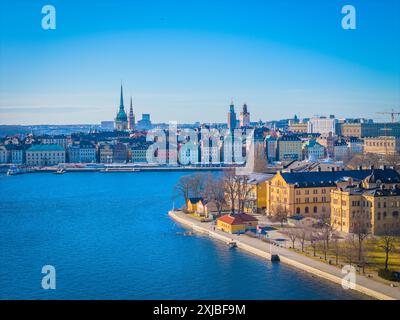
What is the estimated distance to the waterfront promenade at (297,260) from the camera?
357 inches

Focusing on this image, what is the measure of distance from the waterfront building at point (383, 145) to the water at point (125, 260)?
16.8 meters

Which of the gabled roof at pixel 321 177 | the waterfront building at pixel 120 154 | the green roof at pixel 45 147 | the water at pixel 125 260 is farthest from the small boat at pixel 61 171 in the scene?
the gabled roof at pixel 321 177

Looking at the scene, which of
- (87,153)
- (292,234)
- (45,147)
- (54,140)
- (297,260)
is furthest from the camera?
(54,140)

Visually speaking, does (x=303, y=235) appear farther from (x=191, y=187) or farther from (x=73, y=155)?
(x=73, y=155)

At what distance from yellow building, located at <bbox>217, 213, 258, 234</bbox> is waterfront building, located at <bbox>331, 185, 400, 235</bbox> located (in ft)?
6.01

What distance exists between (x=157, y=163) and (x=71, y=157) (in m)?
5.99

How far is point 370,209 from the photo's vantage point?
13.1 m

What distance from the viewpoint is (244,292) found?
9.55 meters

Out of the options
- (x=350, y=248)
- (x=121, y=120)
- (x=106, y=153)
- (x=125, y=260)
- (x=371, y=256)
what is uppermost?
(x=121, y=120)

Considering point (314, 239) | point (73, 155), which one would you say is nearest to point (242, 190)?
point (314, 239)

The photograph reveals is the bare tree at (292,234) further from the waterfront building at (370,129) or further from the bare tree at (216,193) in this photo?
the waterfront building at (370,129)

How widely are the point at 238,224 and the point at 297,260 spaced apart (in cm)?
315
